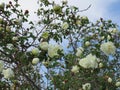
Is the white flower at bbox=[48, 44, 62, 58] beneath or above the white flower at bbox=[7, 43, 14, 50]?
beneath

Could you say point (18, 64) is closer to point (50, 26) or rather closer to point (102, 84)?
point (102, 84)

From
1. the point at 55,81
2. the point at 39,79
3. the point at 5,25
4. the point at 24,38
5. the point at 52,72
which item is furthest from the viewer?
the point at 39,79

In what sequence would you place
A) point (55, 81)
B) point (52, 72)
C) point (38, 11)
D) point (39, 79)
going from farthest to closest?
1. point (38, 11)
2. point (39, 79)
3. point (52, 72)
4. point (55, 81)

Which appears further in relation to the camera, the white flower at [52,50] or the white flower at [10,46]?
the white flower at [10,46]

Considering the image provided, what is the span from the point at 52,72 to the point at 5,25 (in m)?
1.74

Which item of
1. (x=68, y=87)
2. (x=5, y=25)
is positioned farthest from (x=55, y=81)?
(x=5, y=25)

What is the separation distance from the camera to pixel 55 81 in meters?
6.78

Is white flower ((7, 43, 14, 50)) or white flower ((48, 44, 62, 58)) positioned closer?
white flower ((48, 44, 62, 58))

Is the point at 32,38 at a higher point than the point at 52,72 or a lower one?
lower

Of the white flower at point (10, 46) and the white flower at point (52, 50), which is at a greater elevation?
the white flower at point (10, 46)

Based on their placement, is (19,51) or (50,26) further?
(50,26)

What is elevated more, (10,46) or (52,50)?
(10,46)

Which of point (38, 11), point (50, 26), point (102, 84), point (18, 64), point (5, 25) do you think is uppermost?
point (38, 11)

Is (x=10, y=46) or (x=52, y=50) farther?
(x=10, y=46)
